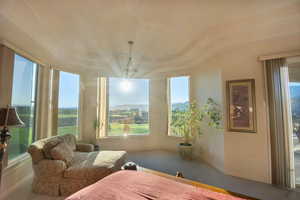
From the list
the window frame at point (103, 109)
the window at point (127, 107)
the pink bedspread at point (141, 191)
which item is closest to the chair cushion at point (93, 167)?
the pink bedspread at point (141, 191)

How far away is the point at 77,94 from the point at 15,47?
1.89 meters

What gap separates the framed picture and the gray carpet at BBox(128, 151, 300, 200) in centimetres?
97

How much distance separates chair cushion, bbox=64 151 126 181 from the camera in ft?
7.50

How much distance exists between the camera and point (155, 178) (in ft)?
4.92

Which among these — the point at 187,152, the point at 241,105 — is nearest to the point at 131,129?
the point at 187,152

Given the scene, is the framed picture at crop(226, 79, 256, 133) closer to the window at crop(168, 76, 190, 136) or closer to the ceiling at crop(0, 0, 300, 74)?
the ceiling at crop(0, 0, 300, 74)

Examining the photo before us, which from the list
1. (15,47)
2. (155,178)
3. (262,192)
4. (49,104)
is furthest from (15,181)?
(262,192)

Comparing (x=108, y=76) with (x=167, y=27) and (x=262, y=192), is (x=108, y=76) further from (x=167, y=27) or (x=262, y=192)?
(x=262, y=192)

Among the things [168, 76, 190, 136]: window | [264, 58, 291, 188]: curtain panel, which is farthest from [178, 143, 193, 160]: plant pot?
[264, 58, 291, 188]: curtain panel

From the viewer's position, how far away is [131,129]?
4.95m

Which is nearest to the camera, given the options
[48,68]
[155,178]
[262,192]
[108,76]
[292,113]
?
[155,178]

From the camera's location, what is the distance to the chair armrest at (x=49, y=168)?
2242mm

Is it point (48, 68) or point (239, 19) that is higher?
point (239, 19)

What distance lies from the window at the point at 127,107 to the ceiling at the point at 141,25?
59.4 inches
